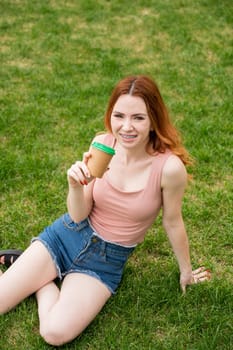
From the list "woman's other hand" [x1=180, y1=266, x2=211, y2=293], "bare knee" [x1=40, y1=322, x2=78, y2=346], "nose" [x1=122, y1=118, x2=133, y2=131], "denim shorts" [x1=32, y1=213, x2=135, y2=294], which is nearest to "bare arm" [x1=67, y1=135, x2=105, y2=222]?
"denim shorts" [x1=32, y1=213, x2=135, y2=294]

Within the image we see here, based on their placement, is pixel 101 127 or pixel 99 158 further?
pixel 101 127

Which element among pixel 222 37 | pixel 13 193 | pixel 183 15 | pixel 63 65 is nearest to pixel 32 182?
pixel 13 193

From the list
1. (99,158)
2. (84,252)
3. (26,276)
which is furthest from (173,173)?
(26,276)

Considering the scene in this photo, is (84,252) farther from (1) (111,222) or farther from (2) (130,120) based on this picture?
(2) (130,120)

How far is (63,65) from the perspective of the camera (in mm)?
6242

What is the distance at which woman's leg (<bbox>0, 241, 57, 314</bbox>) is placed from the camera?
10.0 ft

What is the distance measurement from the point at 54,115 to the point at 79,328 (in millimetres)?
2778

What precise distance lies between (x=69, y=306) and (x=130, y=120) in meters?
Result: 1.09

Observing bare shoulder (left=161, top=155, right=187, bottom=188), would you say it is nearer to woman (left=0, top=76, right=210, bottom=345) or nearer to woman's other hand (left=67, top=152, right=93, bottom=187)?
woman (left=0, top=76, right=210, bottom=345)

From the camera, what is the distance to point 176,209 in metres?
2.97

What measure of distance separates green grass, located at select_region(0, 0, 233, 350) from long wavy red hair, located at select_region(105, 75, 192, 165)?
93cm

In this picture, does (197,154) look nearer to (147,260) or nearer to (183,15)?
(147,260)

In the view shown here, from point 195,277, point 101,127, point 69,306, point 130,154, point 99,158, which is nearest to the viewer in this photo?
point 99,158

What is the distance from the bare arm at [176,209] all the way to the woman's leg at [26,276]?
76cm
